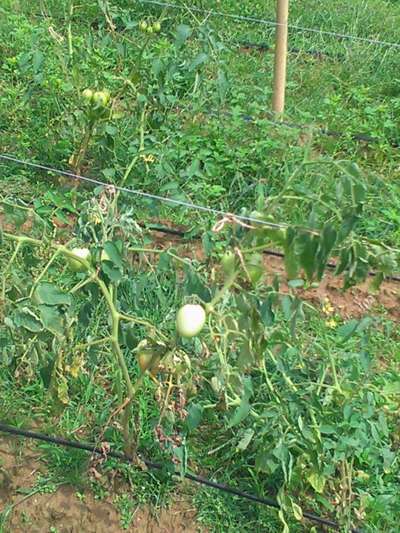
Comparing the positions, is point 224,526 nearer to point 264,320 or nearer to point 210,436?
point 210,436

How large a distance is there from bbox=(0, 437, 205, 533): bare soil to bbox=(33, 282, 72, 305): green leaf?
0.67 meters

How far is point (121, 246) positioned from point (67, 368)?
1.50ft

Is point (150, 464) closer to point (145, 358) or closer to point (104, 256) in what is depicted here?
point (145, 358)

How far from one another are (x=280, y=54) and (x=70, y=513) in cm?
214

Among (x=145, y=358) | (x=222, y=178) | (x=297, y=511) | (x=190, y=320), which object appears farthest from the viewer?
(x=222, y=178)

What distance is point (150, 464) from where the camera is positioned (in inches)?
87.8

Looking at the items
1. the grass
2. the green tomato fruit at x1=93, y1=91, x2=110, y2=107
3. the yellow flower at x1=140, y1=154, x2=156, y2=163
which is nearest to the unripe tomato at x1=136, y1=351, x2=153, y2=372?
the grass

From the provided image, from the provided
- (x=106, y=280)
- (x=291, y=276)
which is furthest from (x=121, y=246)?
(x=291, y=276)

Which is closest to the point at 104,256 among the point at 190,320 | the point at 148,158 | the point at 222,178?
the point at 190,320

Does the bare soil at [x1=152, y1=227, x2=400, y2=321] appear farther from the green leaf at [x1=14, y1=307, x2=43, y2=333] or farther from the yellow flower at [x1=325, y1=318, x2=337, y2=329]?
the green leaf at [x1=14, y1=307, x2=43, y2=333]

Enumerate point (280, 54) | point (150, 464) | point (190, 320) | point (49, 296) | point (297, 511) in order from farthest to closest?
1. point (280, 54)
2. point (150, 464)
3. point (297, 511)
4. point (49, 296)
5. point (190, 320)

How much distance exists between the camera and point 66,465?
2.26 m

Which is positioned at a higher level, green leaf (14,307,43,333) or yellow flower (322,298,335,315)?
green leaf (14,307,43,333)

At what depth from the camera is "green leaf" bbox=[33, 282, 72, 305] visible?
1761 mm
